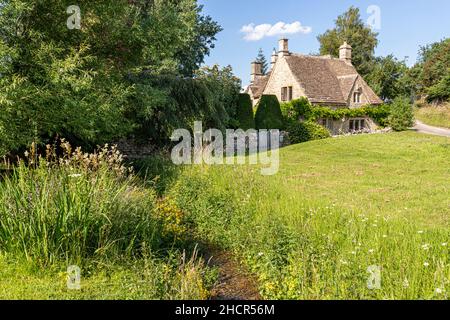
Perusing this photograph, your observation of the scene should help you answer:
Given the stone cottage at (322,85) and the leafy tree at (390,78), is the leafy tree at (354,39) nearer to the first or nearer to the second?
the leafy tree at (390,78)

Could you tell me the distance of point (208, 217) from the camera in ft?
24.2

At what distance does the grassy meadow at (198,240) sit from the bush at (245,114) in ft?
45.7

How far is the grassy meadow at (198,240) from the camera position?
411cm

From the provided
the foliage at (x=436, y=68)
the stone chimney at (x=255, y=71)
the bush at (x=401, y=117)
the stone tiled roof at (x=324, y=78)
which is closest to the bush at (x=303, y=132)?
the stone tiled roof at (x=324, y=78)

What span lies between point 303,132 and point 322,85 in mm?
7798

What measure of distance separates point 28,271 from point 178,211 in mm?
3472

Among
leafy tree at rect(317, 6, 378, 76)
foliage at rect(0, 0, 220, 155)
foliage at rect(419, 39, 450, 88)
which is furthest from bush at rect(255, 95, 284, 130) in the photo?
leafy tree at rect(317, 6, 378, 76)

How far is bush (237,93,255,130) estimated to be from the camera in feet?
71.9

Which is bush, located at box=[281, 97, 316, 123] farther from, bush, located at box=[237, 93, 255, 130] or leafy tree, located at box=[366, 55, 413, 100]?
leafy tree, located at box=[366, 55, 413, 100]

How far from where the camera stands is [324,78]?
98.6 feet

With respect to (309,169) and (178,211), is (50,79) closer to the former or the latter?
(178,211)

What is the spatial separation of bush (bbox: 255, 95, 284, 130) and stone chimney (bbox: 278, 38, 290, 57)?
705cm

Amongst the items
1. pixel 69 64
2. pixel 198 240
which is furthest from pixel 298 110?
pixel 198 240
